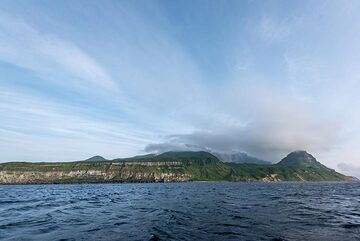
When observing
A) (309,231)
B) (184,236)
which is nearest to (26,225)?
(184,236)

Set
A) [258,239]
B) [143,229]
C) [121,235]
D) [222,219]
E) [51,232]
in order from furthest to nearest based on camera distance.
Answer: [222,219], [143,229], [51,232], [121,235], [258,239]

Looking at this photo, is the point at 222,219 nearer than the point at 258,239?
No

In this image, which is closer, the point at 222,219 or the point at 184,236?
the point at 184,236

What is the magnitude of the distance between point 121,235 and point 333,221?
2427 cm

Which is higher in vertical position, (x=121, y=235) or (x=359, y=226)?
(x=359, y=226)

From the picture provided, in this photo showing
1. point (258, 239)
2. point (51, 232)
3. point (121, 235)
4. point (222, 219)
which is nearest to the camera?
point (258, 239)

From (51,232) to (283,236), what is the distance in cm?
2117

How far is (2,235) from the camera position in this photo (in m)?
27.0

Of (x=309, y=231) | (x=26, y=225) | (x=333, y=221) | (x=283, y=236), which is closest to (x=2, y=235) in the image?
(x=26, y=225)

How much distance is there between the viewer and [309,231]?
28109 mm

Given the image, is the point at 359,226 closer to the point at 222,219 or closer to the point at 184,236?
the point at 222,219

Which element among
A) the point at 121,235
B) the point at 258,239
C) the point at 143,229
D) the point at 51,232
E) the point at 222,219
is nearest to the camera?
the point at 258,239

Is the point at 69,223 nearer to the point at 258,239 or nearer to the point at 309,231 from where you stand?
the point at 258,239

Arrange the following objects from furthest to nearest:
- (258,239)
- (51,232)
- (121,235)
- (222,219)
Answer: (222,219) < (51,232) < (121,235) < (258,239)
